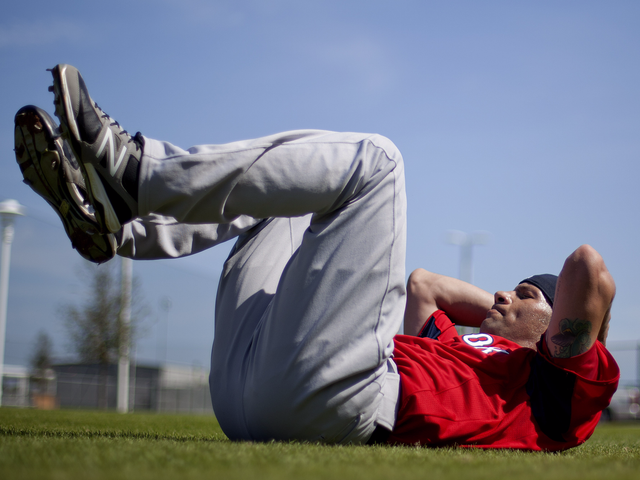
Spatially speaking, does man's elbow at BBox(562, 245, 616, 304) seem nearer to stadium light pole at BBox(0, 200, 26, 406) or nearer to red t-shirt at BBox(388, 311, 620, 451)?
red t-shirt at BBox(388, 311, 620, 451)

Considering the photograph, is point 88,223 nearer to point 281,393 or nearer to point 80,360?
point 281,393

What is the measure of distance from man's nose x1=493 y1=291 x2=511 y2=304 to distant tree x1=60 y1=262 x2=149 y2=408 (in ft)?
62.7

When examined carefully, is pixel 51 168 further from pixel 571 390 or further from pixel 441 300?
pixel 441 300

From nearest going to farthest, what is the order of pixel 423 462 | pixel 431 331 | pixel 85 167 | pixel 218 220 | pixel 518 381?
pixel 423 462
pixel 85 167
pixel 218 220
pixel 518 381
pixel 431 331

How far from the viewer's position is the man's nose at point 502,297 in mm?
3014

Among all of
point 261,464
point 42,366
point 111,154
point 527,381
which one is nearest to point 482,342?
point 527,381

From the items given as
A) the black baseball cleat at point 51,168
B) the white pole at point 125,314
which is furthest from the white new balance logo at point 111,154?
the white pole at point 125,314

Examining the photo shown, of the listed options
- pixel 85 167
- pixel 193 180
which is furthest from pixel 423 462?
pixel 85 167

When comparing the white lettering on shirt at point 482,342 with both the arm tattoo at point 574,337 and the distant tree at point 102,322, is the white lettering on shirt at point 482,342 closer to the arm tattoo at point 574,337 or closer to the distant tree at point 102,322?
the arm tattoo at point 574,337

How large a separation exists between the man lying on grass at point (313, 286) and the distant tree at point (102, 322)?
19531mm

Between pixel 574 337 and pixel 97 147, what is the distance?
1740 millimetres

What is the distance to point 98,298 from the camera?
2039 centimetres

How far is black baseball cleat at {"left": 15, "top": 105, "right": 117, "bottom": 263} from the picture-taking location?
165 cm

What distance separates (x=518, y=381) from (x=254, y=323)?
1.08 metres
